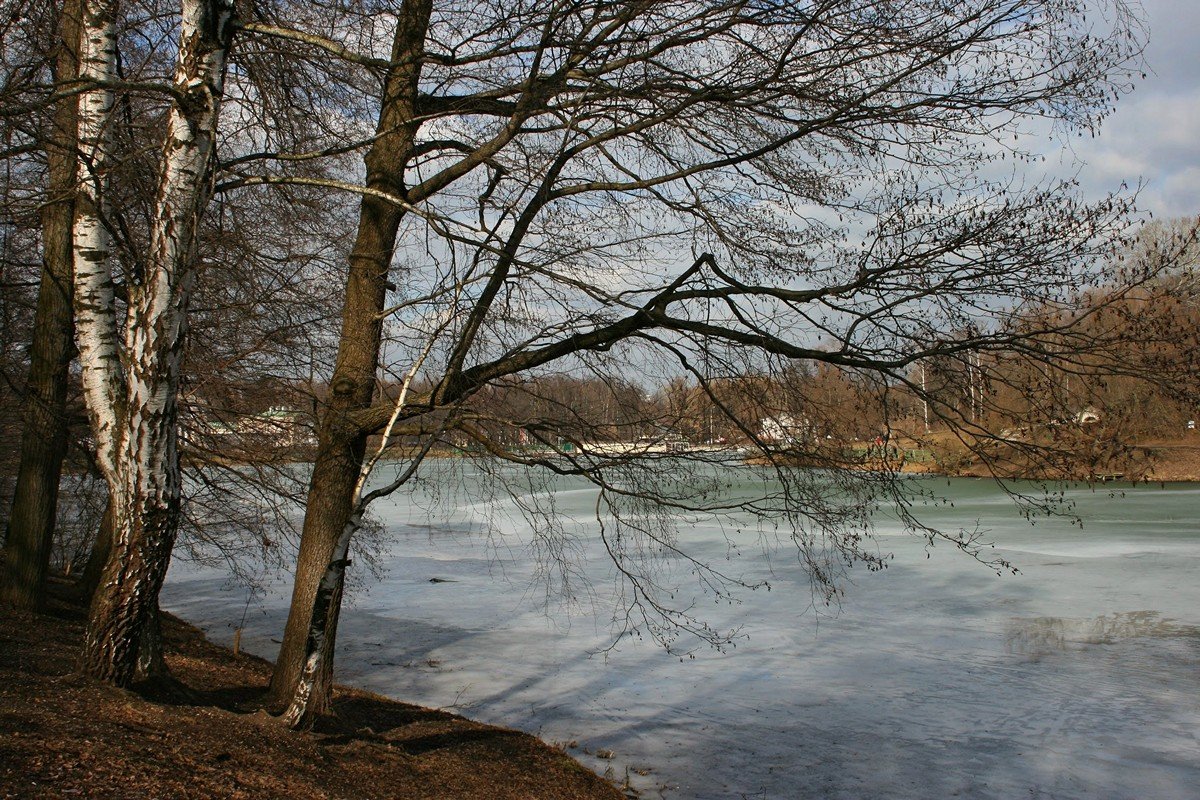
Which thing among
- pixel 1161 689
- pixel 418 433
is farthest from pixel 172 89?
pixel 1161 689

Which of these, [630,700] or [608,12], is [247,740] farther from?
[630,700]

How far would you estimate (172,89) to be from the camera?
494cm

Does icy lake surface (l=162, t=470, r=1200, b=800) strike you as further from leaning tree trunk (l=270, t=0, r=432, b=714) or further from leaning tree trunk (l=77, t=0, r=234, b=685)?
leaning tree trunk (l=77, t=0, r=234, b=685)

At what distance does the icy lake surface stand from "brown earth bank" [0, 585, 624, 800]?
1541 mm

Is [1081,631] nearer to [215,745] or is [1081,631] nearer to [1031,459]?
[1031,459]

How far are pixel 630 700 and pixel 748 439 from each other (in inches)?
194

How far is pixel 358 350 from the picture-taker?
650 centimetres

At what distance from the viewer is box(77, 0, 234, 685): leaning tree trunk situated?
4992 mm

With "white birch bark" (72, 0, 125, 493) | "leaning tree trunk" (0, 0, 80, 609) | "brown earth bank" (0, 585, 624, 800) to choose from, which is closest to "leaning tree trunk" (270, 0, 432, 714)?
"brown earth bank" (0, 585, 624, 800)

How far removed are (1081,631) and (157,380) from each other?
1273cm

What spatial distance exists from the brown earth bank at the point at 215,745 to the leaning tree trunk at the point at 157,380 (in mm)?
385

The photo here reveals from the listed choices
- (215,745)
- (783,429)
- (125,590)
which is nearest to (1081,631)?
(783,429)

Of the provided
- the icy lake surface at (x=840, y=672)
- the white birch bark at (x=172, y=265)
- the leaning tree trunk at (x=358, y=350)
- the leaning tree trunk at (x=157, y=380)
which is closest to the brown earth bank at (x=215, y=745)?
the leaning tree trunk at (x=157, y=380)

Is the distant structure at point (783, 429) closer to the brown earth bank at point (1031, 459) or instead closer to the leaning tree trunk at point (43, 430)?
the brown earth bank at point (1031, 459)
